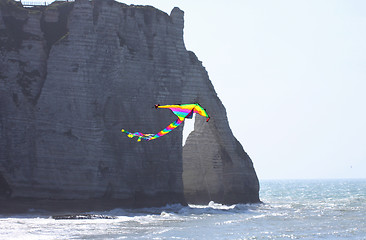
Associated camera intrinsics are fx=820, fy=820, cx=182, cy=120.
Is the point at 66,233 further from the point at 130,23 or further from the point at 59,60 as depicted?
the point at 130,23

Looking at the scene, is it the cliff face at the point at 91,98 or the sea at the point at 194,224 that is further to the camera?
the cliff face at the point at 91,98

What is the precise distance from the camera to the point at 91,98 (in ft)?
177

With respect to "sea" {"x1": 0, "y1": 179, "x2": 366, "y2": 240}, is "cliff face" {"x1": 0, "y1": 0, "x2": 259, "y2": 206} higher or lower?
higher

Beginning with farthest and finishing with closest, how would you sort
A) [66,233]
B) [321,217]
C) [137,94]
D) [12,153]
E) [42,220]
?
[137,94], [12,153], [321,217], [42,220], [66,233]

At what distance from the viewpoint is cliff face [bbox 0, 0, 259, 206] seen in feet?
172

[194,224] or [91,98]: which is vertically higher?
[91,98]

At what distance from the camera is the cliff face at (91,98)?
2068 inches

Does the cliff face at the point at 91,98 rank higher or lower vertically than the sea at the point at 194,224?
higher

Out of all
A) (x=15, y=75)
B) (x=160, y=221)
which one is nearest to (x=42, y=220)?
(x=160, y=221)

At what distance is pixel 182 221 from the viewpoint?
45.2 m

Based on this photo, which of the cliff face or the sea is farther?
the cliff face

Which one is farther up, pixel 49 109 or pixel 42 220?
pixel 49 109

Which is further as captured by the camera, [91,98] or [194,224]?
[91,98]

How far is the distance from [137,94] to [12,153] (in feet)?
31.4
